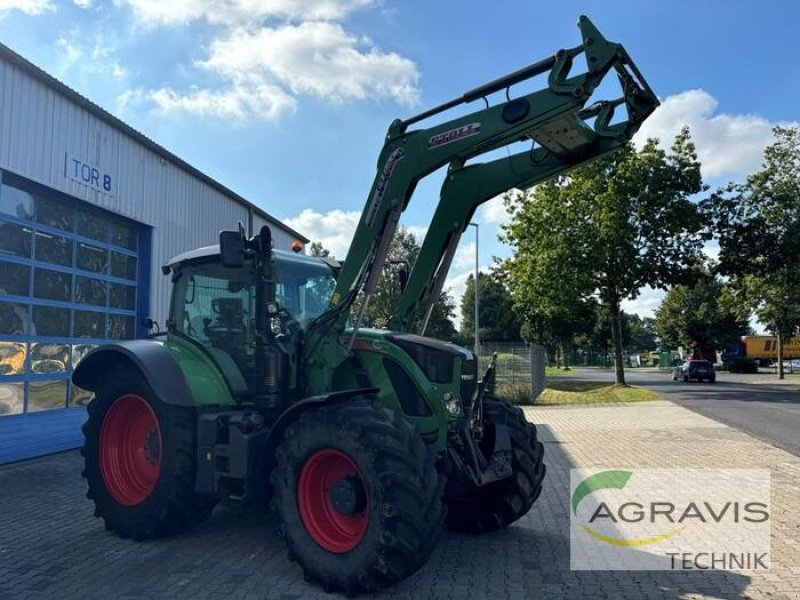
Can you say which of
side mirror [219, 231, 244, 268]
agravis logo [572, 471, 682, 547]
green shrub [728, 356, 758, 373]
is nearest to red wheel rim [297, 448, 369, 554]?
side mirror [219, 231, 244, 268]

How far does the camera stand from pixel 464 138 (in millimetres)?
4965

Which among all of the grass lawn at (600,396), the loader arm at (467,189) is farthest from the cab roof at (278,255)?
the grass lawn at (600,396)

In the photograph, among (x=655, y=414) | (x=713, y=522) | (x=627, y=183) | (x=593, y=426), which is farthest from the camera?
(x=627, y=183)

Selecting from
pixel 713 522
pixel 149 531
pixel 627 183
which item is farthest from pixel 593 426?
pixel 627 183

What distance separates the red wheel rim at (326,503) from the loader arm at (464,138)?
0.80 metres

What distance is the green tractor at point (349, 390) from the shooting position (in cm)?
436

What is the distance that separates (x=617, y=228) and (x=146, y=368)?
24.1m

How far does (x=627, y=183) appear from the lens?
2712 centimetres

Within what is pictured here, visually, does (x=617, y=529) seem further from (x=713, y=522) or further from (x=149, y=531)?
(x=149, y=531)

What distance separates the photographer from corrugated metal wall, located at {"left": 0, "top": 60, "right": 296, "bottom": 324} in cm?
885

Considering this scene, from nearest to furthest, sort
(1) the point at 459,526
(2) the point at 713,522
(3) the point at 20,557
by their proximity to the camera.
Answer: (3) the point at 20,557 → (1) the point at 459,526 → (2) the point at 713,522

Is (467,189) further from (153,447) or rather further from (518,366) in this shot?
(518,366)

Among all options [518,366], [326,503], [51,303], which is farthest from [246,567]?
[518,366]

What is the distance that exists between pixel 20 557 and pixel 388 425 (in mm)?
3402
